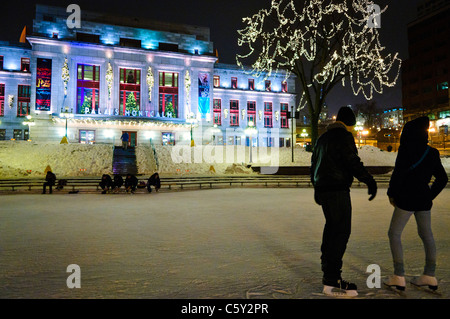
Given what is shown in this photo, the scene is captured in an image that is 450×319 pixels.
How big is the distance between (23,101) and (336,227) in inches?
2043

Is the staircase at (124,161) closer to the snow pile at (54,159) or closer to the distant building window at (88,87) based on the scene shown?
the snow pile at (54,159)

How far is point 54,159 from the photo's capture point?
27000 mm

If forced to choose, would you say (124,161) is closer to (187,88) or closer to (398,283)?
(187,88)

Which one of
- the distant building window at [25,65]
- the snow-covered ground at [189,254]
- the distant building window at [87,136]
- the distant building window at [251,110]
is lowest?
the snow-covered ground at [189,254]

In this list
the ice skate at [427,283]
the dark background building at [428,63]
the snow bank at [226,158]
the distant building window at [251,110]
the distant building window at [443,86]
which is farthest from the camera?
the dark background building at [428,63]

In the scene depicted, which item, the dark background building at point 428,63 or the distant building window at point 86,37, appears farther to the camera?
the dark background building at point 428,63

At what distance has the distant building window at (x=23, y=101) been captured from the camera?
4378 cm

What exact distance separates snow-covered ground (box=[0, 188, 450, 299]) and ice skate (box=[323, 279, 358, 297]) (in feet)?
0.54

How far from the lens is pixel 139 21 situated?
45125 millimetres

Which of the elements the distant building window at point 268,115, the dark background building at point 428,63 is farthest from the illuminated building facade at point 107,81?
the dark background building at point 428,63

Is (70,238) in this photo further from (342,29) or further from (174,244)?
(342,29)

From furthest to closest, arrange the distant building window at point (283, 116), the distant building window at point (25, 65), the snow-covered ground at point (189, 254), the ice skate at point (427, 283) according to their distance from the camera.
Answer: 1. the distant building window at point (283, 116)
2. the distant building window at point (25, 65)
3. the snow-covered ground at point (189, 254)
4. the ice skate at point (427, 283)

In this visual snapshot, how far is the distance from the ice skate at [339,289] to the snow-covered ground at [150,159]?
23.3m

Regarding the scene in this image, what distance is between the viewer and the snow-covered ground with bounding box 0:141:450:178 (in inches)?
1021
